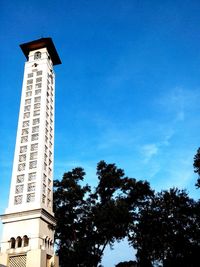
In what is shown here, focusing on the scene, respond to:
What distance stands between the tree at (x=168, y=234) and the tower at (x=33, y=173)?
9083 mm

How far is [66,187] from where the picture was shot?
3369 centimetres

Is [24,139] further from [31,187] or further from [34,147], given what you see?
[31,187]

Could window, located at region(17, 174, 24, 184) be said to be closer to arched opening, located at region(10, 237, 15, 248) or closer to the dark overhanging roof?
arched opening, located at region(10, 237, 15, 248)

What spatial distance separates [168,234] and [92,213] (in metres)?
7.63

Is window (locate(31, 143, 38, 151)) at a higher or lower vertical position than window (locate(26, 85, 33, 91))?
lower

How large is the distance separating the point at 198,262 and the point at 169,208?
5.72 metres

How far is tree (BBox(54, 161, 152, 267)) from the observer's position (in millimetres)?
29250

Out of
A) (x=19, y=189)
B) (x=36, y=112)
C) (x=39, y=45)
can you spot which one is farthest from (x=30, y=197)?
(x=39, y=45)

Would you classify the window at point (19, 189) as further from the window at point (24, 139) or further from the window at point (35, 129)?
the window at point (35, 129)

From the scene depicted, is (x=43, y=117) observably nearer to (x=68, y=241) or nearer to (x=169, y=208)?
(x=68, y=241)

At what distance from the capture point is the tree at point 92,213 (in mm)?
29250

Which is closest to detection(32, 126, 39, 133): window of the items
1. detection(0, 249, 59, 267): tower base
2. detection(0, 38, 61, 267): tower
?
detection(0, 38, 61, 267): tower

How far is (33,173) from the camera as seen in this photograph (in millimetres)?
28859

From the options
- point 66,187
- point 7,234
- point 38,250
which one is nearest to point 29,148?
point 66,187
